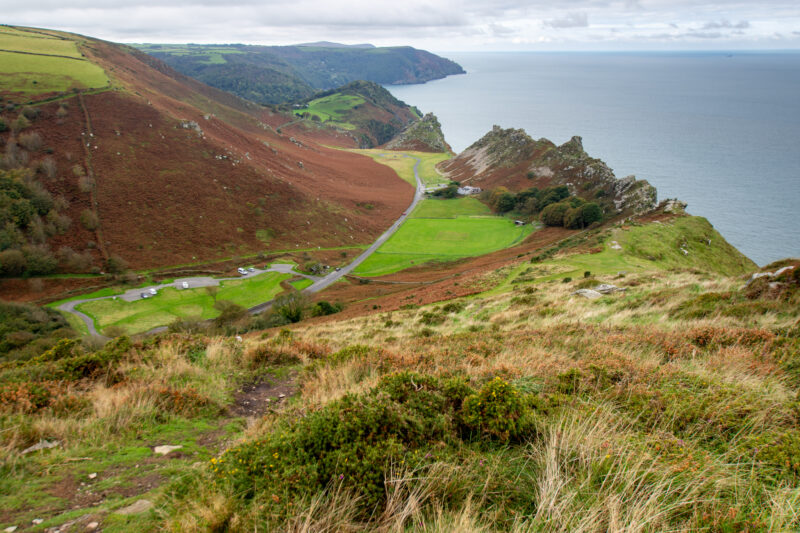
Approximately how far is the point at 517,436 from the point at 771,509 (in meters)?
2.28

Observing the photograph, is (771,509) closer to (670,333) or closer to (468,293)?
(670,333)

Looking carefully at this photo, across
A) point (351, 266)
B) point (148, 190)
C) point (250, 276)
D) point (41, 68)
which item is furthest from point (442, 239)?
point (41, 68)

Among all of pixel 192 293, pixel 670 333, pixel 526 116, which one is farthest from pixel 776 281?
pixel 526 116

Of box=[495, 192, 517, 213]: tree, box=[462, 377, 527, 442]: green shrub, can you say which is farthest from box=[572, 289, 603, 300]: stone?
box=[495, 192, 517, 213]: tree

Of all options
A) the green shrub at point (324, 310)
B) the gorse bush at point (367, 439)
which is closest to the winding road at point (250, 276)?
the green shrub at point (324, 310)

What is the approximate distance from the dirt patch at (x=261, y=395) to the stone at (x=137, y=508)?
280cm

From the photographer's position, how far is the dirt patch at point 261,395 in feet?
23.2

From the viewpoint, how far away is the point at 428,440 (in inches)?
181

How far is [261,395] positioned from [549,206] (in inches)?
2708

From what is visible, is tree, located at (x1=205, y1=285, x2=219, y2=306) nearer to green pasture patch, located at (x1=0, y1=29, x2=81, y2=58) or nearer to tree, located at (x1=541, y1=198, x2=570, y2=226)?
tree, located at (x1=541, y1=198, x2=570, y2=226)

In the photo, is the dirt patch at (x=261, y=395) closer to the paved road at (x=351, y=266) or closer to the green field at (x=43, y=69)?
the paved road at (x=351, y=266)

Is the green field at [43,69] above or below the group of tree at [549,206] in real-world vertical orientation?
above

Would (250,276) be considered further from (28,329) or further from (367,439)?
(367,439)

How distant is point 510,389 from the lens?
5027 millimetres
